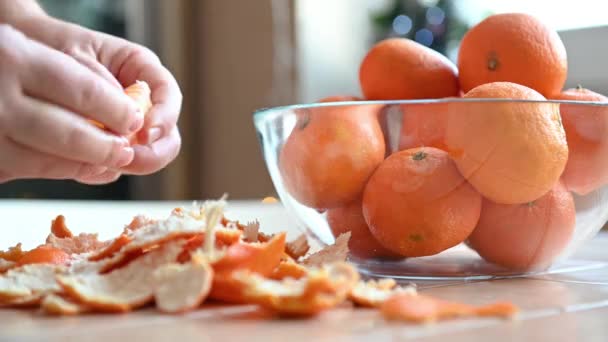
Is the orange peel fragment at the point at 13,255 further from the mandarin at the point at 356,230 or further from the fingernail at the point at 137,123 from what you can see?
the mandarin at the point at 356,230

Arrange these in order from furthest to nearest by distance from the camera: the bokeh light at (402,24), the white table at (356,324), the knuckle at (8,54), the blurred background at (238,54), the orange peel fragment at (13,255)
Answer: the blurred background at (238,54)
the bokeh light at (402,24)
the orange peel fragment at (13,255)
the knuckle at (8,54)
the white table at (356,324)

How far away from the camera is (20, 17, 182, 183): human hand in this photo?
2.53 ft

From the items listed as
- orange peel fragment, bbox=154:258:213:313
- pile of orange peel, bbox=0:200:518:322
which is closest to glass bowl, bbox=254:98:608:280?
pile of orange peel, bbox=0:200:518:322

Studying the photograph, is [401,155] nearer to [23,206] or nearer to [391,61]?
[391,61]

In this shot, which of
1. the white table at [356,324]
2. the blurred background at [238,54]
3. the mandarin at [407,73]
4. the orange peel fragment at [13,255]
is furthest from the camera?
the blurred background at [238,54]

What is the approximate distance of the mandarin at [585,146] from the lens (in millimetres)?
689

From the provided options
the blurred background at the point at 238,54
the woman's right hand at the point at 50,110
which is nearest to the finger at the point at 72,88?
the woman's right hand at the point at 50,110

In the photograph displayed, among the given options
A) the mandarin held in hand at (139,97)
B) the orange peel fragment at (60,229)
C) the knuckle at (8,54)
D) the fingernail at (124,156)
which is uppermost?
the knuckle at (8,54)

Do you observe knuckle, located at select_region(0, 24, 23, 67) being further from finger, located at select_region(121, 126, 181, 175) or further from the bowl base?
the bowl base

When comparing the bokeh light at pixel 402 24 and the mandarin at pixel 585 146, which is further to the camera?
the bokeh light at pixel 402 24

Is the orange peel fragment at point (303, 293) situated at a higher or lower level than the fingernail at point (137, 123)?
lower

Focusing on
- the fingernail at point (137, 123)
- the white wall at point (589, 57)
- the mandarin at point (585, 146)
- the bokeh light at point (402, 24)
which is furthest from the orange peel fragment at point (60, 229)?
the bokeh light at point (402, 24)

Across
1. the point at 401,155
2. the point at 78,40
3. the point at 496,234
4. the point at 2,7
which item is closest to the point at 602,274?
the point at 496,234

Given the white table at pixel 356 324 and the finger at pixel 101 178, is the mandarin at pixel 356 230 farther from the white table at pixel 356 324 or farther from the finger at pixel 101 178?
the finger at pixel 101 178
